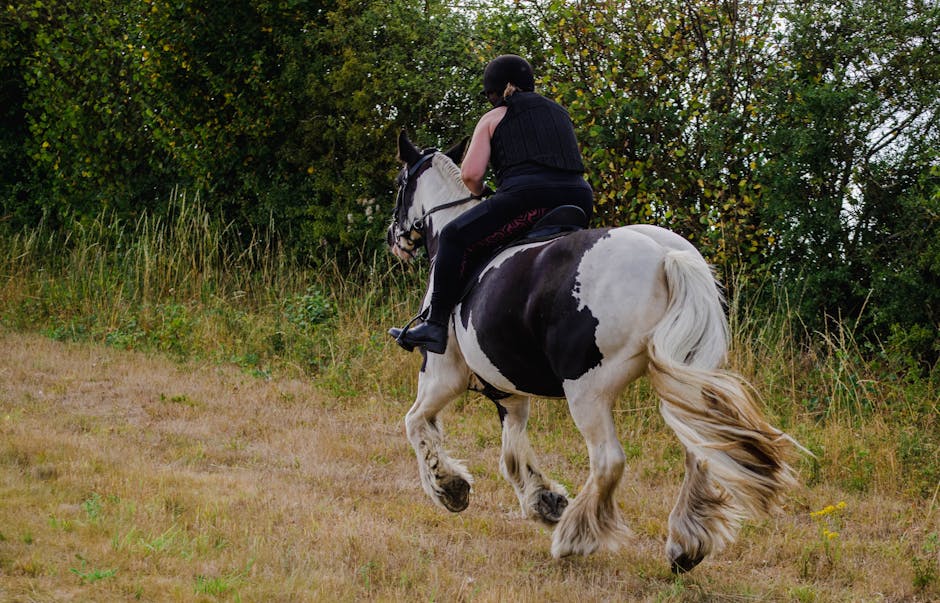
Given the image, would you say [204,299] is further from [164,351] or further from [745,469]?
[745,469]

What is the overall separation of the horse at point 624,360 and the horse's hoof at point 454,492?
0.76 m

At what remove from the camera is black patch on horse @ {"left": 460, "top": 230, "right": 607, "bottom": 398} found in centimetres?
476

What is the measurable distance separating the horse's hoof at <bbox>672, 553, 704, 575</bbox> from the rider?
1789 millimetres

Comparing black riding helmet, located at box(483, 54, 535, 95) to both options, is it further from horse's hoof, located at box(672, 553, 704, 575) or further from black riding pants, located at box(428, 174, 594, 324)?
horse's hoof, located at box(672, 553, 704, 575)

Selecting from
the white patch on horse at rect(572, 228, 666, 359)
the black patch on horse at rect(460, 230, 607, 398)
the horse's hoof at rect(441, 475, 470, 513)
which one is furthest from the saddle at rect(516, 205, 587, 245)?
the horse's hoof at rect(441, 475, 470, 513)

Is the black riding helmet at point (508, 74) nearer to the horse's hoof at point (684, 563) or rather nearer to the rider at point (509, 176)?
the rider at point (509, 176)

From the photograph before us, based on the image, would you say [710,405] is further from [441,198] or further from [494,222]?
[441,198]

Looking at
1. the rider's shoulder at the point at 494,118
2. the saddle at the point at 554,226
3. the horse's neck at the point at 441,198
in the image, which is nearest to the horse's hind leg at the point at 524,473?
the saddle at the point at 554,226

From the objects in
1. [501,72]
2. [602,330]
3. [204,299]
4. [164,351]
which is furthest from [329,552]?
[204,299]

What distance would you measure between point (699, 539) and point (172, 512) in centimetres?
296

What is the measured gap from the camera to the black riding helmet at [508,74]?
5605 mm

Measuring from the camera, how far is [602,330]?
15.3 ft

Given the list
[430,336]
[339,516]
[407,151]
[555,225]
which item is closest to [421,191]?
[407,151]

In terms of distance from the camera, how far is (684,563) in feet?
16.2
